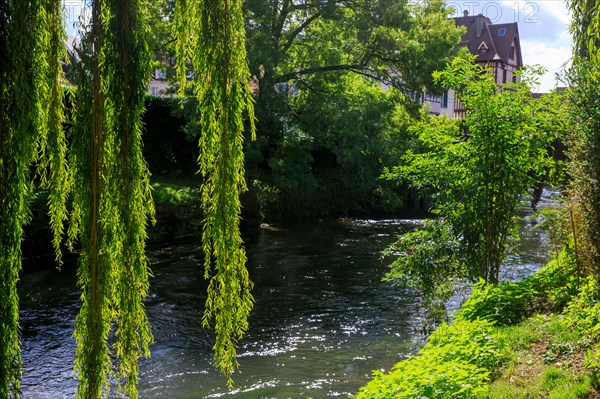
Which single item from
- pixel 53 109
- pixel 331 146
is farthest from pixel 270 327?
pixel 331 146

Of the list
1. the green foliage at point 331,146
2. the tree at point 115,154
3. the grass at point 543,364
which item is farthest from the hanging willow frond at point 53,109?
the green foliage at point 331,146

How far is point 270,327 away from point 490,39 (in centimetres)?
5714

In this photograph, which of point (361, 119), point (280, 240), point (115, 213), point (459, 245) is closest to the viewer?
point (115, 213)

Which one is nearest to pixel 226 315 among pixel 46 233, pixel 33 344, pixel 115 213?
pixel 115 213

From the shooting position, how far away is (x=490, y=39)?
63.0m

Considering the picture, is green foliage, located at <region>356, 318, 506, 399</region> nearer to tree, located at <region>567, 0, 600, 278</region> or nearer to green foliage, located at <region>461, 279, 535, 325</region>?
green foliage, located at <region>461, 279, 535, 325</region>

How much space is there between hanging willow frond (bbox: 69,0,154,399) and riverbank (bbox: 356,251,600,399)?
9.30 feet

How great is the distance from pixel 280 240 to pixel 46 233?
7138 mm

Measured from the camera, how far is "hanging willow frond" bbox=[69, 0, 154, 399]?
149 inches

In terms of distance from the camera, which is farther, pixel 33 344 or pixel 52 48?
pixel 33 344

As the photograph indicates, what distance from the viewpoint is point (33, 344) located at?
10414mm

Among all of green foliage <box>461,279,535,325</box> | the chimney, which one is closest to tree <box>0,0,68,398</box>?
green foliage <box>461,279,535,325</box>

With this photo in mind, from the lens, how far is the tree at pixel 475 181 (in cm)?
957

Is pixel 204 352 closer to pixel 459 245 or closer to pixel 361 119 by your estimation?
pixel 459 245
